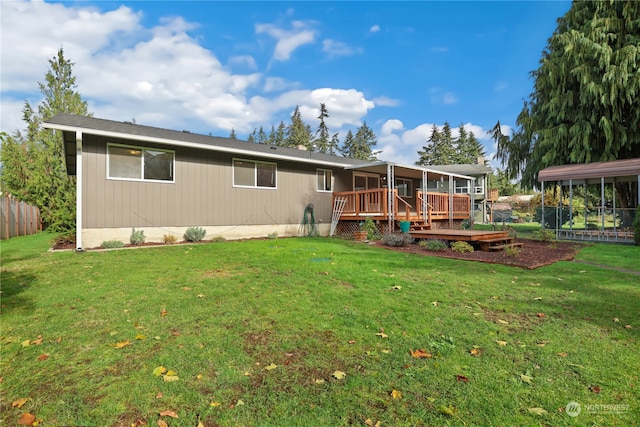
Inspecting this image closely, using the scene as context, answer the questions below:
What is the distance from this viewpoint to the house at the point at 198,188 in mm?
8273

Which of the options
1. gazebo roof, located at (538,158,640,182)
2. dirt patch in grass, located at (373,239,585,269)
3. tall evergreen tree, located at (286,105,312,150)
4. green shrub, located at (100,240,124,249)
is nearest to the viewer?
dirt patch in grass, located at (373,239,585,269)

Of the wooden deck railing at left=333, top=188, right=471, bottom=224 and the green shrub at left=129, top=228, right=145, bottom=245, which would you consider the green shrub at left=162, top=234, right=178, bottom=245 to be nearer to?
the green shrub at left=129, top=228, right=145, bottom=245

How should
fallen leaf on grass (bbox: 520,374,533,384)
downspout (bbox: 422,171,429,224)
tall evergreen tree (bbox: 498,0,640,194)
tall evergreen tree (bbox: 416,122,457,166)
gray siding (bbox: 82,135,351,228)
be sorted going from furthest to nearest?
tall evergreen tree (bbox: 416,122,457,166) < tall evergreen tree (bbox: 498,0,640,194) < downspout (bbox: 422,171,429,224) < gray siding (bbox: 82,135,351,228) < fallen leaf on grass (bbox: 520,374,533,384)

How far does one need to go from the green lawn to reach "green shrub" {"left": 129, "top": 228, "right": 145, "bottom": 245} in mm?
3886

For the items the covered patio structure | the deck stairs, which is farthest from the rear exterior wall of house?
the deck stairs

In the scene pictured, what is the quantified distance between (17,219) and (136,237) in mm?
8342

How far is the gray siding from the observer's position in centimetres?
830

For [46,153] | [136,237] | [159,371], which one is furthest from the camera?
[46,153]

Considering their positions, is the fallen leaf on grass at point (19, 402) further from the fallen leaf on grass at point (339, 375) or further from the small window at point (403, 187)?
the small window at point (403, 187)

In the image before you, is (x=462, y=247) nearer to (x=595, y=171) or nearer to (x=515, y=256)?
(x=515, y=256)

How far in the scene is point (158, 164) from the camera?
9.35 meters

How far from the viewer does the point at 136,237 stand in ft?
28.7

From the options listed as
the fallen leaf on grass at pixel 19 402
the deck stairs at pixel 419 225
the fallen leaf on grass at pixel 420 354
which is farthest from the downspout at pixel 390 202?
the fallen leaf on grass at pixel 19 402

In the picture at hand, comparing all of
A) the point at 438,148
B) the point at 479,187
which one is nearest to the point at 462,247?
the point at 479,187
